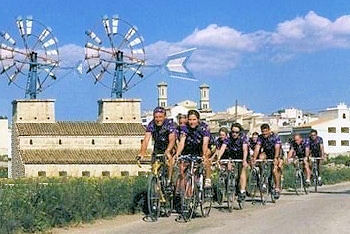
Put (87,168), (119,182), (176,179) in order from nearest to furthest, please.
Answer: (176,179) → (119,182) → (87,168)

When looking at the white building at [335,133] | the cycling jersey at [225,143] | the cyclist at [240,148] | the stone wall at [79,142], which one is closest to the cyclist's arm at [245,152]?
the cyclist at [240,148]

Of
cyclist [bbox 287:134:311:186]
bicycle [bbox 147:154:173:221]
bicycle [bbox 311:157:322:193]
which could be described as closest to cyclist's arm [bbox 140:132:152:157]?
bicycle [bbox 147:154:173:221]

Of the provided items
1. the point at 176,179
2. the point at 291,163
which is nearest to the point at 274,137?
the point at 291,163

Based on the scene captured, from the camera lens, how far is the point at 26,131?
89.2 metres

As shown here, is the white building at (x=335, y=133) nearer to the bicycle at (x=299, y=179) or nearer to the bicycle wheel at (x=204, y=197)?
the bicycle at (x=299, y=179)

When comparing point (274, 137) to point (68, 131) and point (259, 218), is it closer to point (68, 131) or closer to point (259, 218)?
point (259, 218)

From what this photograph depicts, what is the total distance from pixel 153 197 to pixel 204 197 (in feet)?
4.20

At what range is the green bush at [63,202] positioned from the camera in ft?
39.0

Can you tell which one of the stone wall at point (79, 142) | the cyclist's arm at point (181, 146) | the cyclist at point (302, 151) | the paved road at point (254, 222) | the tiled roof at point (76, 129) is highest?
the tiled roof at point (76, 129)

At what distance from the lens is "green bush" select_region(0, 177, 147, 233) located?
468 inches

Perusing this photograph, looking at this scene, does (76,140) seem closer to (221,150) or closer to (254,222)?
(221,150)

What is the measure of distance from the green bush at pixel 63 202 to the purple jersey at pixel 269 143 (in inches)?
168

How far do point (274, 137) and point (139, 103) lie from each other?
77568 mm

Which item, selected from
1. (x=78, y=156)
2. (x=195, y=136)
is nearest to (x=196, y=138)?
(x=195, y=136)
